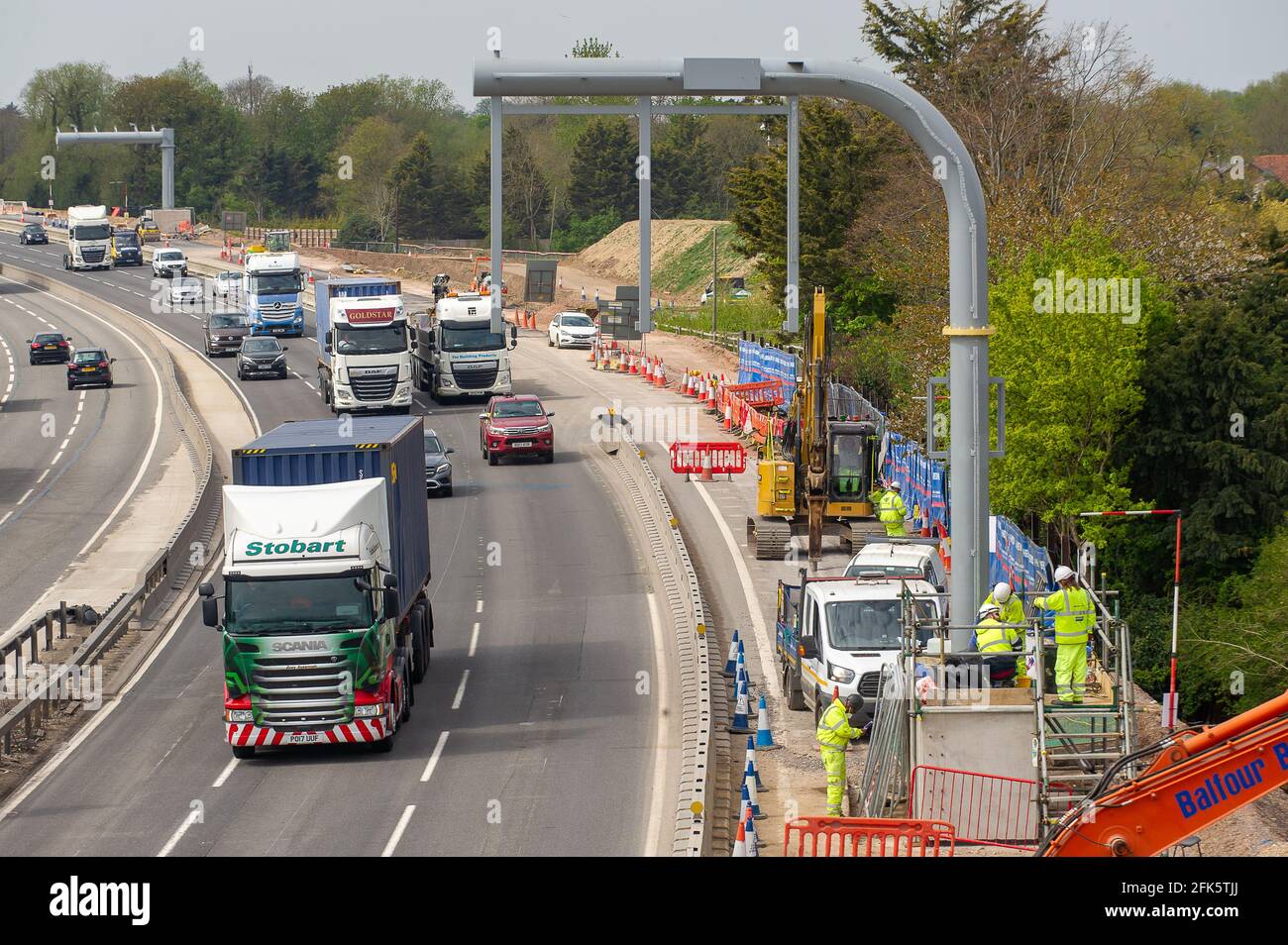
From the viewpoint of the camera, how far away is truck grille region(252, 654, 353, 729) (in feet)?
68.8

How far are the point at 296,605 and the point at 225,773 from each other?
2.36 m

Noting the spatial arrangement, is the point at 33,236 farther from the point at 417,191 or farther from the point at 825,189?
the point at 825,189

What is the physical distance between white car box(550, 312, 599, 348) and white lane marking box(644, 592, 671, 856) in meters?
39.8

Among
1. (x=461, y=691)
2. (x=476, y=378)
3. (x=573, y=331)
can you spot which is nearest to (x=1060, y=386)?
(x=461, y=691)

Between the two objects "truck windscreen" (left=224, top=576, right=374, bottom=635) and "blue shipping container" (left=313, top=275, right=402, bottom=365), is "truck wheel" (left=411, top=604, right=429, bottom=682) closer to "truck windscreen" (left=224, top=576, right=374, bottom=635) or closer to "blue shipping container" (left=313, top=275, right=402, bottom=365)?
"truck windscreen" (left=224, top=576, right=374, bottom=635)

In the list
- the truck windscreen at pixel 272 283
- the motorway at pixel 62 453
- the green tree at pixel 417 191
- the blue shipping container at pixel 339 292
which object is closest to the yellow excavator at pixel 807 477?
the motorway at pixel 62 453

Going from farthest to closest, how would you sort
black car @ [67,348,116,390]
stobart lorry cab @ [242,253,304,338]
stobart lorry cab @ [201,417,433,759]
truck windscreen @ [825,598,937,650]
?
stobart lorry cab @ [242,253,304,338], black car @ [67,348,116,390], truck windscreen @ [825,598,937,650], stobart lorry cab @ [201,417,433,759]

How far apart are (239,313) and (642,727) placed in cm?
5032

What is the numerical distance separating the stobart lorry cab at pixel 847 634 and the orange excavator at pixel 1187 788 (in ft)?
28.2

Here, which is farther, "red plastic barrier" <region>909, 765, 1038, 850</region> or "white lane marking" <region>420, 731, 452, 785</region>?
"white lane marking" <region>420, 731, 452, 785</region>

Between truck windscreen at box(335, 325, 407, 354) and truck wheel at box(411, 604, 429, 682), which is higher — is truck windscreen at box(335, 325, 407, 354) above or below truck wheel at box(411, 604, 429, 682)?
above

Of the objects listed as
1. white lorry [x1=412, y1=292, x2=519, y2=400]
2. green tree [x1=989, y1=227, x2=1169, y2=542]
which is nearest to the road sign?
green tree [x1=989, y1=227, x2=1169, y2=542]

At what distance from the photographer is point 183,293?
86.8 m
